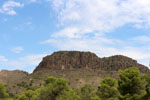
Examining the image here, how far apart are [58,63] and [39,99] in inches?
6119

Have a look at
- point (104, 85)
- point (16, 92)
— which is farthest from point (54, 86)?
point (16, 92)

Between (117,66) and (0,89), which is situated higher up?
(117,66)

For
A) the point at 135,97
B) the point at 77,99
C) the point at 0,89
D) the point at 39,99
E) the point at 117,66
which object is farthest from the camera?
the point at 117,66

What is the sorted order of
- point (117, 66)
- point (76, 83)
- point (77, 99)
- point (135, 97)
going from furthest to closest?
1. point (117, 66)
2. point (76, 83)
3. point (77, 99)
4. point (135, 97)

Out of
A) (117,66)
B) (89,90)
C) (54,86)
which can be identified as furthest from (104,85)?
(117,66)

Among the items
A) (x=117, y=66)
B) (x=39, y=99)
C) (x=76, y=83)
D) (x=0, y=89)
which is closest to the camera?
(x=39, y=99)

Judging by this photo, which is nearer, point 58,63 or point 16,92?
point 16,92

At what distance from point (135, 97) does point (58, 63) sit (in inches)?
6636

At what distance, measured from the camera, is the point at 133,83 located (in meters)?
32.5

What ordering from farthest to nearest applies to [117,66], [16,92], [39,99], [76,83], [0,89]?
1. [117,66]
2. [76,83]
3. [16,92]
4. [0,89]
5. [39,99]

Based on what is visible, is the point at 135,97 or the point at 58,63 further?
the point at 58,63

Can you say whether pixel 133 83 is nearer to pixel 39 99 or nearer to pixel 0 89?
pixel 39 99

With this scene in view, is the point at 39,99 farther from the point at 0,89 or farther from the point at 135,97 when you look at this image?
the point at 0,89

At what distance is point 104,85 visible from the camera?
1667 inches
